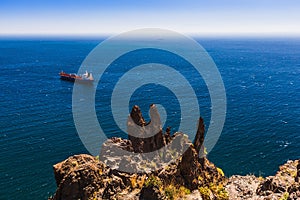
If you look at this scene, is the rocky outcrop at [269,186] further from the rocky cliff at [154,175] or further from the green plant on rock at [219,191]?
the green plant on rock at [219,191]

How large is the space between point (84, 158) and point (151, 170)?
27.7ft

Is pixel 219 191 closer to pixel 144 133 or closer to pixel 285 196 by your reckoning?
pixel 285 196

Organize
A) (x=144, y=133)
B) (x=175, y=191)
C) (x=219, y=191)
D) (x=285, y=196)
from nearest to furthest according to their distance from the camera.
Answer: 1. (x=285, y=196)
2. (x=175, y=191)
3. (x=219, y=191)
4. (x=144, y=133)

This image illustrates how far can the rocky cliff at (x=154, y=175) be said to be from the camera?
33.1 metres

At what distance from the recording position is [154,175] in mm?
37688

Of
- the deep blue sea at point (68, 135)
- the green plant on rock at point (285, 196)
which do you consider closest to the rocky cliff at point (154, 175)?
the green plant on rock at point (285, 196)

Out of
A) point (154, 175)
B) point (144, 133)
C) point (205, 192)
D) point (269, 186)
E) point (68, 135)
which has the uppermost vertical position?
point (144, 133)

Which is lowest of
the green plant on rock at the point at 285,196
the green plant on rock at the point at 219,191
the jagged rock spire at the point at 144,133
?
the green plant on rock at the point at 219,191

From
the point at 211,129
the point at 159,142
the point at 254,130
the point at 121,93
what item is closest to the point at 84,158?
the point at 159,142

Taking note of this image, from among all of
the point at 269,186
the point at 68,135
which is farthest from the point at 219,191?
the point at 68,135

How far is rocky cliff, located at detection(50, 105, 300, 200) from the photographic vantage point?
Answer: 33094mm

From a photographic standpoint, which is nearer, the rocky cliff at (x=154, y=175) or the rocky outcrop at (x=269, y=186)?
the rocky cliff at (x=154, y=175)

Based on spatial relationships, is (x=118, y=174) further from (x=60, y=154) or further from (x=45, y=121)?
(x=45, y=121)

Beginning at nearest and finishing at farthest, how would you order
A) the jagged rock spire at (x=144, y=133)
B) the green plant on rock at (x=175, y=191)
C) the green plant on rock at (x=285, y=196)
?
the green plant on rock at (x=285, y=196) < the green plant on rock at (x=175, y=191) < the jagged rock spire at (x=144, y=133)
